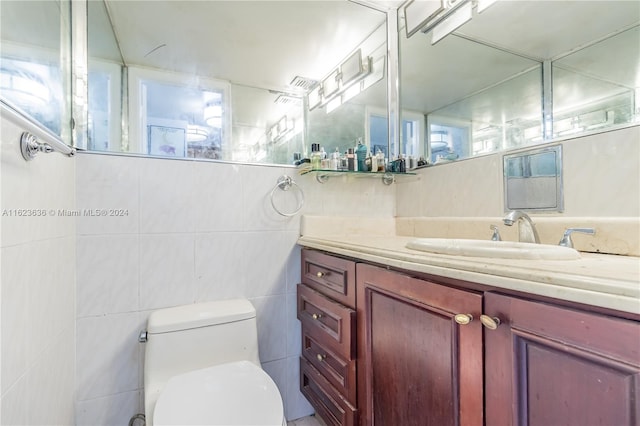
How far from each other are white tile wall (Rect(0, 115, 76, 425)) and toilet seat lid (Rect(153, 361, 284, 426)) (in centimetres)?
34

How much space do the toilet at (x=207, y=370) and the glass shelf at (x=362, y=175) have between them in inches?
29.1

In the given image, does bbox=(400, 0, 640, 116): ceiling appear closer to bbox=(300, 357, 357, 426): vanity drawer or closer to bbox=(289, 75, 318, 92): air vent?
bbox=(289, 75, 318, 92): air vent

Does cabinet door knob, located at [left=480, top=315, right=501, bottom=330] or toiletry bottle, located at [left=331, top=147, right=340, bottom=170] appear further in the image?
toiletry bottle, located at [left=331, top=147, right=340, bottom=170]

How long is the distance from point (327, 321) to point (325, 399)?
345mm

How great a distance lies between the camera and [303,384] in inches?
60.0

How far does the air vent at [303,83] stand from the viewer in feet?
5.92

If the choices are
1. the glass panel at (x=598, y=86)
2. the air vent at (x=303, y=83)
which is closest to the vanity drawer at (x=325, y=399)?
the glass panel at (x=598, y=86)

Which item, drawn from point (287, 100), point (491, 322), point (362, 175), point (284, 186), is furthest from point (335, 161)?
point (491, 322)

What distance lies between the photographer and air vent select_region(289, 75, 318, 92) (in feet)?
5.92

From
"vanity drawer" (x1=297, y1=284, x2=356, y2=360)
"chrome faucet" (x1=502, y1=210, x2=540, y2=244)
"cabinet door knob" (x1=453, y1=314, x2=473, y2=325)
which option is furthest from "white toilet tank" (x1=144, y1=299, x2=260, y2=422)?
"chrome faucet" (x1=502, y1=210, x2=540, y2=244)

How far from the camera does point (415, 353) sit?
2.62 ft

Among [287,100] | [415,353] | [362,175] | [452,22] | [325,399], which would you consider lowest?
[325,399]

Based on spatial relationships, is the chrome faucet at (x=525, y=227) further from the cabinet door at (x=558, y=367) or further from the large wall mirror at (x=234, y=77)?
the large wall mirror at (x=234, y=77)

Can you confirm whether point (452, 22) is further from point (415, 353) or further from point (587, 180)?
point (415, 353)
